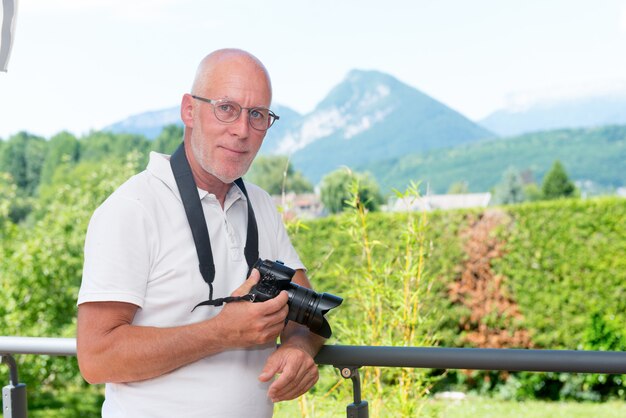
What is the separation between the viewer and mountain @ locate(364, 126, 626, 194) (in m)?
81.6

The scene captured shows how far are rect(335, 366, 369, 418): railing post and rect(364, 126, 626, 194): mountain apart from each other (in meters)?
79.0

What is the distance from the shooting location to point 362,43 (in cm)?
10681

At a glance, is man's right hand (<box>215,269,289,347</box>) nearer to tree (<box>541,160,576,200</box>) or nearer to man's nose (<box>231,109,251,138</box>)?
man's nose (<box>231,109,251,138</box>)

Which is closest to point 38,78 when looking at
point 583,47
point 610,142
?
point 610,142

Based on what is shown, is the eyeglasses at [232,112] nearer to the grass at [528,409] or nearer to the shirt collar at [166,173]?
the shirt collar at [166,173]

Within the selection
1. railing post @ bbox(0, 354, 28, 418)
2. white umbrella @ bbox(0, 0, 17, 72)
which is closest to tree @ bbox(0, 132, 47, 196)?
white umbrella @ bbox(0, 0, 17, 72)

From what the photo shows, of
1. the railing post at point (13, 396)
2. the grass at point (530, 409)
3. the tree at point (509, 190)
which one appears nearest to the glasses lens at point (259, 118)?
the railing post at point (13, 396)

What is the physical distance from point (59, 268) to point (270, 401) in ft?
22.0

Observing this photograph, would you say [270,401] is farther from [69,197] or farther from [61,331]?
[69,197]

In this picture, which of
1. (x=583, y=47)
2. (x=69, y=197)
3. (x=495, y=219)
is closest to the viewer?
(x=495, y=219)

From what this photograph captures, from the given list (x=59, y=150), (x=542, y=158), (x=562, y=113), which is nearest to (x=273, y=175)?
(x=59, y=150)

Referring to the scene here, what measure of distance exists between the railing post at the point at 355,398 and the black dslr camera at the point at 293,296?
0.19 metres

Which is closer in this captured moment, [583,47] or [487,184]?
[487,184]

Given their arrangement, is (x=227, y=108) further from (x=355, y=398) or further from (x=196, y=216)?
(x=355, y=398)
